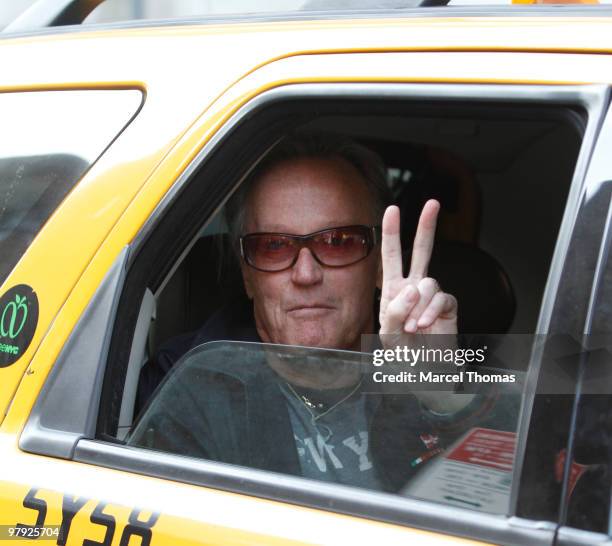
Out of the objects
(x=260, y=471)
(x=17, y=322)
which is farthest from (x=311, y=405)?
(x=17, y=322)

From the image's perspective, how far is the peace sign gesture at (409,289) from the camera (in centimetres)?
141

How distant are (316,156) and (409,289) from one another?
2.18 ft

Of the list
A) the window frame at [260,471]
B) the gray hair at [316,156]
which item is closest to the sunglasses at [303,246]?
the gray hair at [316,156]

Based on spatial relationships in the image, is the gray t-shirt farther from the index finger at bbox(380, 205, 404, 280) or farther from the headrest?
the headrest

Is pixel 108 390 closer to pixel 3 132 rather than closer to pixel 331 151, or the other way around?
pixel 3 132

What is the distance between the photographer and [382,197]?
83.7 inches

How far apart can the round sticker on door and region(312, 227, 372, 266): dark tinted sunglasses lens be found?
2.01 ft

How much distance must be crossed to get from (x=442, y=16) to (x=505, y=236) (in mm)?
3461

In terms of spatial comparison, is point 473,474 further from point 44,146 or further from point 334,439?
point 44,146

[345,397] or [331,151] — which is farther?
[331,151]

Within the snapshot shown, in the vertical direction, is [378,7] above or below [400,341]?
above

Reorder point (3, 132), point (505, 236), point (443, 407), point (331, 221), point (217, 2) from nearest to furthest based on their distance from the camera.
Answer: point (443, 407) < point (3, 132) < point (331, 221) < point (505, 236) < point (217, 2)

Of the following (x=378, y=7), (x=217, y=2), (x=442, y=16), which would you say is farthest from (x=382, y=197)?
(x=217, y=2)

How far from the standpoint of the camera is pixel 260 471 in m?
1.29
